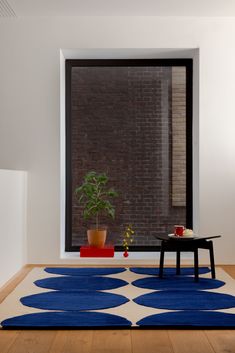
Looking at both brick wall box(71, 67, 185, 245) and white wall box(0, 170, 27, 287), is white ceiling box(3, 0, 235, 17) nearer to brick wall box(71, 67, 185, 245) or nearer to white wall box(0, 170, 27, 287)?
brick wall box(71, 67, 185, 245)

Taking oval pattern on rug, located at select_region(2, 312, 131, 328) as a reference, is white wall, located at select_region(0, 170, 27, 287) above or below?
above

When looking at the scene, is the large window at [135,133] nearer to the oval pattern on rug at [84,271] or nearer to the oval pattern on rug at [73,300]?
the oval pattern on rug at [84,271]

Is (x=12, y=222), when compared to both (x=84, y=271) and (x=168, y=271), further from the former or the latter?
(x=168, y=271)

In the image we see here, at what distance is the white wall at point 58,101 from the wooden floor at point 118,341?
2.85 m

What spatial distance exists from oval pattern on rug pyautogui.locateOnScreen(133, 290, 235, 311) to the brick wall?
2289 mm

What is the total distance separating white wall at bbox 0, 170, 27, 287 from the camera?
5266mm

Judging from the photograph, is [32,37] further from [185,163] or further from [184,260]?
[184,260]

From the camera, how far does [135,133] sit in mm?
7098

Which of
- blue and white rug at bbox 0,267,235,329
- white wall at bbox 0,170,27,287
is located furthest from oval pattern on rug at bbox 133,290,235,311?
white wall at bbox 0,170,27,287

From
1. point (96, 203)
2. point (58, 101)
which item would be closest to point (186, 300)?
point (96, 203)

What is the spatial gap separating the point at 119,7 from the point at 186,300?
312cm

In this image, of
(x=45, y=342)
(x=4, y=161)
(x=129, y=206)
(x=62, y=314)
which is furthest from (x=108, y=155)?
(x=45, y=342)

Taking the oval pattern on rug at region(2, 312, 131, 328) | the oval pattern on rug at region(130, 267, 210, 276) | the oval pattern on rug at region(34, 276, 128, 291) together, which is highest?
the oval pattern on rug at region(130, 267, 210, 276)

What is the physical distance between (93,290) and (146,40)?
2894 millimetres
